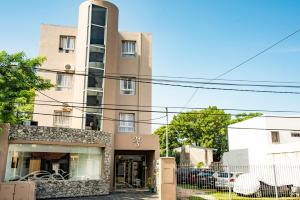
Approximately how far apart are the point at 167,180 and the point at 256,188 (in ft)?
21.6

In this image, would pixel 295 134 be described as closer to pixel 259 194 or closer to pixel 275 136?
pixel 275 136

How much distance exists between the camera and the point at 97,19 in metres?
23.3

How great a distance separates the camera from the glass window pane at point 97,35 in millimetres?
22891

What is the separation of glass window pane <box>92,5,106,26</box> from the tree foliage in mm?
34640

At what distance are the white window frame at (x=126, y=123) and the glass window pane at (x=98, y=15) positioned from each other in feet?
25.9

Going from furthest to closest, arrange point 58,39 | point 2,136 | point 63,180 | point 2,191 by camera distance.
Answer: point 58,39 → point 63,180 → point 2,136 → point 2,191

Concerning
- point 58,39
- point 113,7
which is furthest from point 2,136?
point 113,7

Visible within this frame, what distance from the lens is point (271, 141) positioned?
29.5 m

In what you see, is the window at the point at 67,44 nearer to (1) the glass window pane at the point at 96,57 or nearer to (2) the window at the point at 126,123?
(1) the glass window pane at the point at 96,57

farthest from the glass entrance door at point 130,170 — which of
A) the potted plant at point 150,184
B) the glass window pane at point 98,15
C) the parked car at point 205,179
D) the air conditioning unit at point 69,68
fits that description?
the glass window pane at point 98,15

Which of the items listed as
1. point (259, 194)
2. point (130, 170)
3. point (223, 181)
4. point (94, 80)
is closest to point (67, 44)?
point (94, 80)

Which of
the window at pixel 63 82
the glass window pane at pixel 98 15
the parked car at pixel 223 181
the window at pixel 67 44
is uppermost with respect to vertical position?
the glass window pane at pixel 98 15

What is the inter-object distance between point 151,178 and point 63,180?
23.6ft

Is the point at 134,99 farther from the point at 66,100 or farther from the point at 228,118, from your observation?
the point at 228,118
